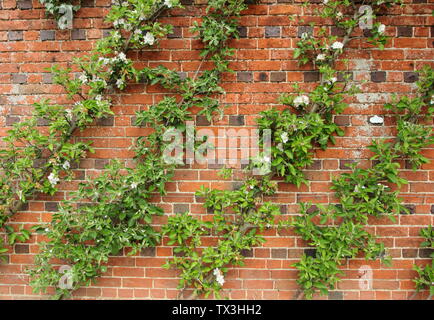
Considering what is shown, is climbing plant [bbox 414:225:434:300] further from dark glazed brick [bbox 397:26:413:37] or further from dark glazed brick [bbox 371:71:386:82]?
dark glazed brick [bbox 397:26:413:37]

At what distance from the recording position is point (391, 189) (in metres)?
2.31

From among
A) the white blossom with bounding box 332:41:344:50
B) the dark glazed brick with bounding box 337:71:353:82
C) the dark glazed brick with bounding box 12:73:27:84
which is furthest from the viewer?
the dark glazed brick with bounding box 12:73:27:84

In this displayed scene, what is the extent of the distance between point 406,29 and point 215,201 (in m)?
1.77

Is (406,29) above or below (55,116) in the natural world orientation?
above

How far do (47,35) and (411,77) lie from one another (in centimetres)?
260

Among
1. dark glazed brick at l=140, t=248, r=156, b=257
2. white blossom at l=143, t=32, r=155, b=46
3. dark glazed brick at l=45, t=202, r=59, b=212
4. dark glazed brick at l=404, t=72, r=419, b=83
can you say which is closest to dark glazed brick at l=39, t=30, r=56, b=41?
white blossom at l=143, t=32, r=155, b=46

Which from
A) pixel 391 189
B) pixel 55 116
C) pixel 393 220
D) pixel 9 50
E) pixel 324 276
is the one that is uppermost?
pixel 9 50

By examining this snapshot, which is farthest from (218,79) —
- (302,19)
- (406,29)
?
(406,29)

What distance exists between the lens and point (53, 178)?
90.5 inches

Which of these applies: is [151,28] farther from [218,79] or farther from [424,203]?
[424,203]

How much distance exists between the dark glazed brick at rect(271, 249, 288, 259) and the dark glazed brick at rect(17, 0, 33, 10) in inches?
98.3

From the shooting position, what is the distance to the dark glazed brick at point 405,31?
2.23 m

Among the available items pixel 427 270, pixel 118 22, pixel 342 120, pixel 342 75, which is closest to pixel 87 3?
pixel 118 22

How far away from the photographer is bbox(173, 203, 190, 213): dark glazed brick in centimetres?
235
